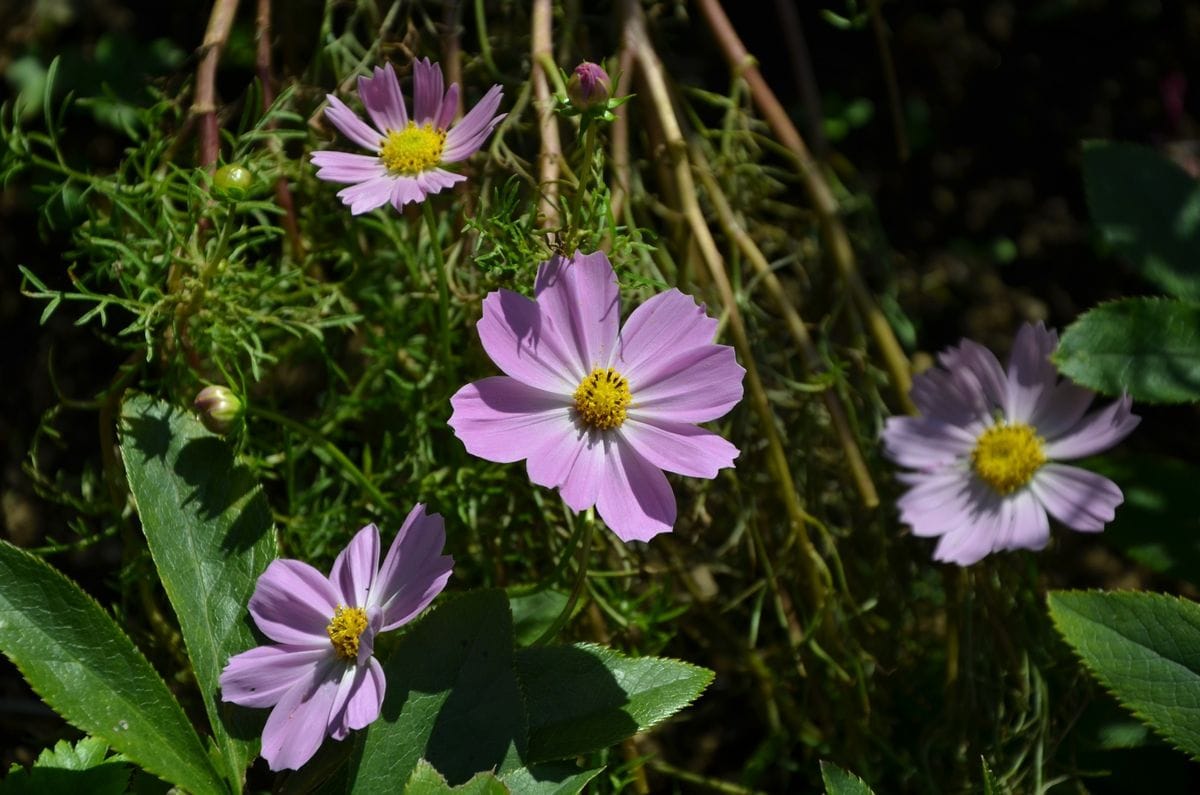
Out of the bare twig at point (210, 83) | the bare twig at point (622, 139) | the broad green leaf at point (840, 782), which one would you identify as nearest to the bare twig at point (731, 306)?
the bare twig at point (622, 139)

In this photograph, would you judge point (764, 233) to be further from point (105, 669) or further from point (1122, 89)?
point (105, 669)

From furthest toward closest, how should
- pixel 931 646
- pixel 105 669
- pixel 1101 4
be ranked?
pixel 1101 4, pixel 931 646, pixel 105 669

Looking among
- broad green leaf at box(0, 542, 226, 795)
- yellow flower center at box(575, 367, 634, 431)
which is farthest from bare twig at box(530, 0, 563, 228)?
broad green leaf at box(0, 542, 226, 795)

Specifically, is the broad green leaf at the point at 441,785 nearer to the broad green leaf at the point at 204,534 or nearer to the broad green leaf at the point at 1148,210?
the broad green leaf at the point at 204,534

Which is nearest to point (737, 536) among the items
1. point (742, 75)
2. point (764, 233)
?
point (764, 233)

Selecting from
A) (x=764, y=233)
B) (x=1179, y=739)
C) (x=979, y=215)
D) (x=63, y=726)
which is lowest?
(x=63, y=726)

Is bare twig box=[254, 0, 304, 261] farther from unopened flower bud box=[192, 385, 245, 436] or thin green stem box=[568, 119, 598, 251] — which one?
thin green stem box=[568, 119, 598, 251]
